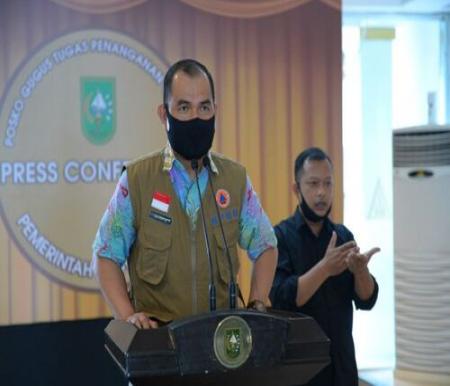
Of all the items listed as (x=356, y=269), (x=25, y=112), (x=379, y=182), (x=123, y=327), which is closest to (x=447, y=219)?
(x=379, y=182)

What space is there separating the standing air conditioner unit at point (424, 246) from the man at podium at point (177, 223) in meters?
2.74

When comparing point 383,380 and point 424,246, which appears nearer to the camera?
point 424,246

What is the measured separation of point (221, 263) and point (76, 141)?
213cm

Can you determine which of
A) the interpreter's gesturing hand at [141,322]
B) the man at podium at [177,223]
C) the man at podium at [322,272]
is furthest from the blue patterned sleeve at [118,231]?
the man at podium at [322,272]

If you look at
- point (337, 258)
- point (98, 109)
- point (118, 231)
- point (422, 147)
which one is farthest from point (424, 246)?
point (118, 231)

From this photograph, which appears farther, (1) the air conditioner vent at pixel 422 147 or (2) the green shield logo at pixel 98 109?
(1) the air conditioner vent at pixel 422 147

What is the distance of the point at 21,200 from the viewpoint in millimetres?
3586

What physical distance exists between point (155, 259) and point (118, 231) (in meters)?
0.12

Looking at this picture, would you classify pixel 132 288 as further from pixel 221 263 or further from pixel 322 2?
pixel 322 2

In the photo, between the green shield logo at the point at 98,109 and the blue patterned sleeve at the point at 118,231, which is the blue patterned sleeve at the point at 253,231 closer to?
the blue patterned sleeve at the point at 118,231

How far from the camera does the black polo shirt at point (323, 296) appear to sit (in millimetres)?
2535

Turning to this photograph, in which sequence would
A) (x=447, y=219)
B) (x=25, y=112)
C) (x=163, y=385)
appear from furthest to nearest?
(x=447, y=219) < (x=25, y=112) < (x=163, y=385)

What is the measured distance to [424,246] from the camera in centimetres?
429

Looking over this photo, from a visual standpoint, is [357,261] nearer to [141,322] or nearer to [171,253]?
[171,253]
